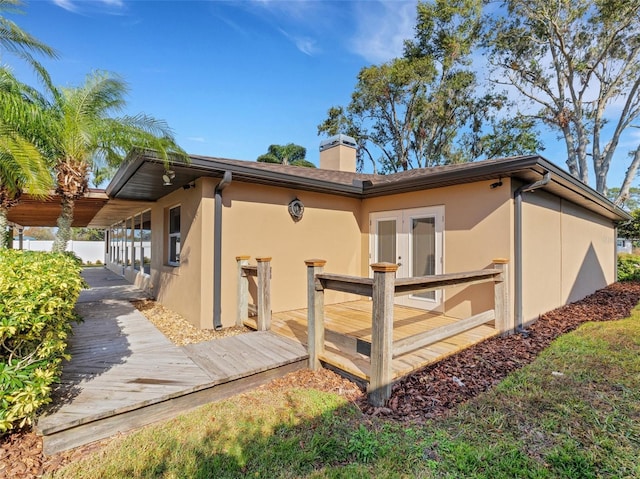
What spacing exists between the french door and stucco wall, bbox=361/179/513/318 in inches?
6.2

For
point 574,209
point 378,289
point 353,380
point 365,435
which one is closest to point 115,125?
point 378,289

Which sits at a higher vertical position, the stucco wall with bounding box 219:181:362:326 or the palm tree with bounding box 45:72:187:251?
the palm tree with bounding box 45:72:187:251

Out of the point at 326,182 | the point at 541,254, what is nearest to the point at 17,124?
the point at 326,182

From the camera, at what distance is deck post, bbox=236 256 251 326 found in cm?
549

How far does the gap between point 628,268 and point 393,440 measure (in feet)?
59.5

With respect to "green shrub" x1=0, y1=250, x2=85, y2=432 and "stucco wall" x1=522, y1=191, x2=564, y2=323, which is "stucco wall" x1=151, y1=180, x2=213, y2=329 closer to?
"green shrub" x1=0, y1=250, x2=85, y2=432

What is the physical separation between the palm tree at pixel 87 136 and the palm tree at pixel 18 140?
214mm

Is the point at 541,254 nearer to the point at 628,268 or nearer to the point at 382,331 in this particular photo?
the point at 382,331

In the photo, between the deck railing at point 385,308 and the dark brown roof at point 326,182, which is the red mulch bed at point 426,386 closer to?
the deck railing at point 385,308

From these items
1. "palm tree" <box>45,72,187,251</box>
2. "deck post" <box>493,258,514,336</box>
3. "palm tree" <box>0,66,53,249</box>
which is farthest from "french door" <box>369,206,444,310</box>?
"palm tree" <box>0,66,53,249</box>

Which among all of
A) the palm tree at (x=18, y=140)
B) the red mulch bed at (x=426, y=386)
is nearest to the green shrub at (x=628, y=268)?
the red mulch bed at (x=426, y=386)

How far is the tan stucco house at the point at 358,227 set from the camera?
5.28 metres

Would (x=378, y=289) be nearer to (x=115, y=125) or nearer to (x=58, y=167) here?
(x=115, y=125)

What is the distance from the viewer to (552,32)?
1461 cm
